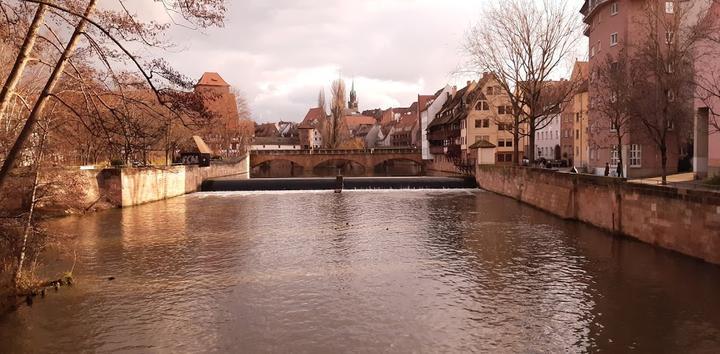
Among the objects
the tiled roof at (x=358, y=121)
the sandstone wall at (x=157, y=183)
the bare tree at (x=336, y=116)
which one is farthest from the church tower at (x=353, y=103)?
the sandstone wall at (x=157, y=183)

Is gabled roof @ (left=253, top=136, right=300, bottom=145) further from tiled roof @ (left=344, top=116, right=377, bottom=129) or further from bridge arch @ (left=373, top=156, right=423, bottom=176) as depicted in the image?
bridge arch @ (left=373, top=156, right=423, bottom=176)

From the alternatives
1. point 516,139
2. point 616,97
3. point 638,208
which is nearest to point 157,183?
point 516,139

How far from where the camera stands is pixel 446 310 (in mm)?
11461

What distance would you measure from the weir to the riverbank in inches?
447

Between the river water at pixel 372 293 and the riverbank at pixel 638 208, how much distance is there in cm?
60

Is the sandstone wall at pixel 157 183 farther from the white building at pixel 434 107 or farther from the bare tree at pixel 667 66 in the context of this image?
the white building at pixel 434 107

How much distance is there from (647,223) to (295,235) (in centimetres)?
1262

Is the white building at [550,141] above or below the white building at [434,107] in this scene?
below

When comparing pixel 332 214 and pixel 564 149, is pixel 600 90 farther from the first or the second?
pixel 564 149

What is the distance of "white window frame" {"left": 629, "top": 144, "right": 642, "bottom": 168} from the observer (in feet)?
115

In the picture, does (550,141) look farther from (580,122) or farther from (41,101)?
(41,101)

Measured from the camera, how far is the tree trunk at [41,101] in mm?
7824

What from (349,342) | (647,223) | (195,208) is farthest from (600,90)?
(349,342)

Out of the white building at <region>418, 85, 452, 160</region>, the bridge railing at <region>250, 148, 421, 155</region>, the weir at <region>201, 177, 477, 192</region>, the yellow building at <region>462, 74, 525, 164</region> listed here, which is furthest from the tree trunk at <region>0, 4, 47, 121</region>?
the white building at <region>418, 85, 452, 160</region>
